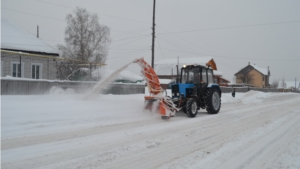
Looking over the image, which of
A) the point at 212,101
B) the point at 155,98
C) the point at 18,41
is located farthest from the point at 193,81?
the point at 18,41

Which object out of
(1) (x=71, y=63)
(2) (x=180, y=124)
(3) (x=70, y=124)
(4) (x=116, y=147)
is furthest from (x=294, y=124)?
(1) (x=71, y=63)

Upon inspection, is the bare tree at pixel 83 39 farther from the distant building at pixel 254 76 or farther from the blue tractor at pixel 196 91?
the distant building at pixel 254 76

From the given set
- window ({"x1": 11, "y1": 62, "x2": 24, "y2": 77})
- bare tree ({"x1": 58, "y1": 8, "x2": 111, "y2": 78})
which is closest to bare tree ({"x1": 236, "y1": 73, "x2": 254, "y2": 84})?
bare tree ({"x1": 58, "y1": 8, "x2": 111, "y2": 78})

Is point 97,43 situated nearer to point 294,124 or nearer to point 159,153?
point 294,124

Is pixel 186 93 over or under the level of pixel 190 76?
under

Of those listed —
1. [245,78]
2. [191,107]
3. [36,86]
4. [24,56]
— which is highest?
[24,56]

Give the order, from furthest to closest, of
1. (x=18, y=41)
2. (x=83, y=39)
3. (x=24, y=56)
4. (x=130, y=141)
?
1. (x=83, y=39)
2. (x=18, y=41)
3. (x=24, y=56)
4. (x=130, y=141)

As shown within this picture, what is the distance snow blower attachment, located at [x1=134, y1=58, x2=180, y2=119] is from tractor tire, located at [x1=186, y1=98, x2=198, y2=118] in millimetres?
478

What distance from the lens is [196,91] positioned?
41.1 ft

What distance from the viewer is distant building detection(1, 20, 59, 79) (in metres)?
20.8

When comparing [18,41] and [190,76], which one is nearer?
[190,76]

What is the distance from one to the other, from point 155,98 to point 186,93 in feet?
5.93

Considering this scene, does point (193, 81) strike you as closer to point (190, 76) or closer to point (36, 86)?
point (190, 76)

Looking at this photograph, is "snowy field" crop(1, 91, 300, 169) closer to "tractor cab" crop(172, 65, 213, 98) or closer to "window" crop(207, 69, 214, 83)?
"tractor cab" crop(172, 65, 213, 98)
